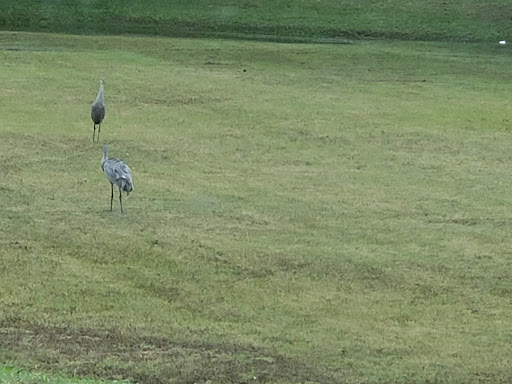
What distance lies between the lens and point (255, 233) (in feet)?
40.7

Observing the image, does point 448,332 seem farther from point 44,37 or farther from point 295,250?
point 44,37

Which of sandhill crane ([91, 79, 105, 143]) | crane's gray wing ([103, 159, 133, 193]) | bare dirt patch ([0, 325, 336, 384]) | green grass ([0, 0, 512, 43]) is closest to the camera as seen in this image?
bare dirt patch ([0, 325, 336, 384])

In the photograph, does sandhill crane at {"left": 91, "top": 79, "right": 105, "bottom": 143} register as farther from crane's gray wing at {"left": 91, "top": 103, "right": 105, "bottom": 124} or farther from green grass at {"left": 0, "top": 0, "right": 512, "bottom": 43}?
green grass at {"left": 0, "top": 0, "right": 512, "bottom": 43}

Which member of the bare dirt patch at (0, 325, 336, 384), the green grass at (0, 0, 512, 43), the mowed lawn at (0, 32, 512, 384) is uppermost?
the bare dirt patch at (0, 325, 336, 384)

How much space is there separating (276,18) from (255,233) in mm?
23257

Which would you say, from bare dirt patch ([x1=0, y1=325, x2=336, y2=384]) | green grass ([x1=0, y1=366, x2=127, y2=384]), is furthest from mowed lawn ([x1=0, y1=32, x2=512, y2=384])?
green grass ([x1=0, y1=366, x2=127, y2=384])

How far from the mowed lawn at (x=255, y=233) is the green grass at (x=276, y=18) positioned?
1051 cm

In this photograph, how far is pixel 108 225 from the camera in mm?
12297

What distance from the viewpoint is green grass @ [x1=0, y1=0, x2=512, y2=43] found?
33.3m

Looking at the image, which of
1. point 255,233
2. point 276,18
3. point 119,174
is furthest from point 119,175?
point 276,18

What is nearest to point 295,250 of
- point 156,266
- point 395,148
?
point 156,266

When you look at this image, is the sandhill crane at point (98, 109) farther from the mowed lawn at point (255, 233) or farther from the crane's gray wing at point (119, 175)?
the crane's gray wing at point (119, 175)

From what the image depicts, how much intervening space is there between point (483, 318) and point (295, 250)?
7.68 ft

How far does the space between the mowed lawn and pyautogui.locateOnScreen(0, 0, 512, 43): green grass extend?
10514 mm
